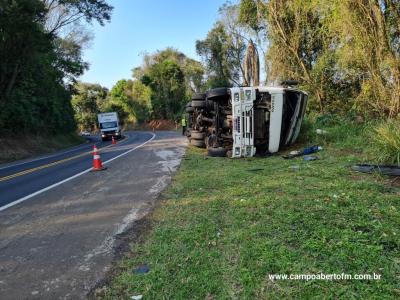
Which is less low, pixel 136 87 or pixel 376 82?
pixel 136 87

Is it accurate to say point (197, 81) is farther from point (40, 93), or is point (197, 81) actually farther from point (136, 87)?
point (40, 93)

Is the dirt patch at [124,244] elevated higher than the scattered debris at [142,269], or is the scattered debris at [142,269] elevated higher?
the scattered debris at [142,269]

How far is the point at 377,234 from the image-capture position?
11.0ft

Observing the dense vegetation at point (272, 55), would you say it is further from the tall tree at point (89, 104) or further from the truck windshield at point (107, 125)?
the tall tree at point (89, 104)

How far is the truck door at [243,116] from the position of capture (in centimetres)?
963

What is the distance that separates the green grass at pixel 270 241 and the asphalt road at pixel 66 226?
422mm

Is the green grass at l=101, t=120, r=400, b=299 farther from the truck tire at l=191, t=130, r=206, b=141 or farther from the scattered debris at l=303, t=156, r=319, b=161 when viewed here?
the truck tire at l=191, t=130, r=206, b=141

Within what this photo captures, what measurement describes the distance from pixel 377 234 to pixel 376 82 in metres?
7.19

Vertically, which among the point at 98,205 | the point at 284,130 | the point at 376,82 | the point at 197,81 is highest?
the point at 197,81

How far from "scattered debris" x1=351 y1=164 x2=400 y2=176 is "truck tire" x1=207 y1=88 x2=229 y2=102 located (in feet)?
16.3

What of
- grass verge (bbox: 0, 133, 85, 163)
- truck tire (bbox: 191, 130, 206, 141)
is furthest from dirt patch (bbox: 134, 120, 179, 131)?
truck tire (bbox: 191, 130, 206, 141)

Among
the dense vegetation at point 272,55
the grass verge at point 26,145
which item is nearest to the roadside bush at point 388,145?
the dense vegetation at point 272,55

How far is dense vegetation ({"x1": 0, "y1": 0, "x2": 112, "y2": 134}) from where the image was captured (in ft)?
63.9

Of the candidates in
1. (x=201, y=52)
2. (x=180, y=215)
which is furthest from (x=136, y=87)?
(x=180, y=215)
